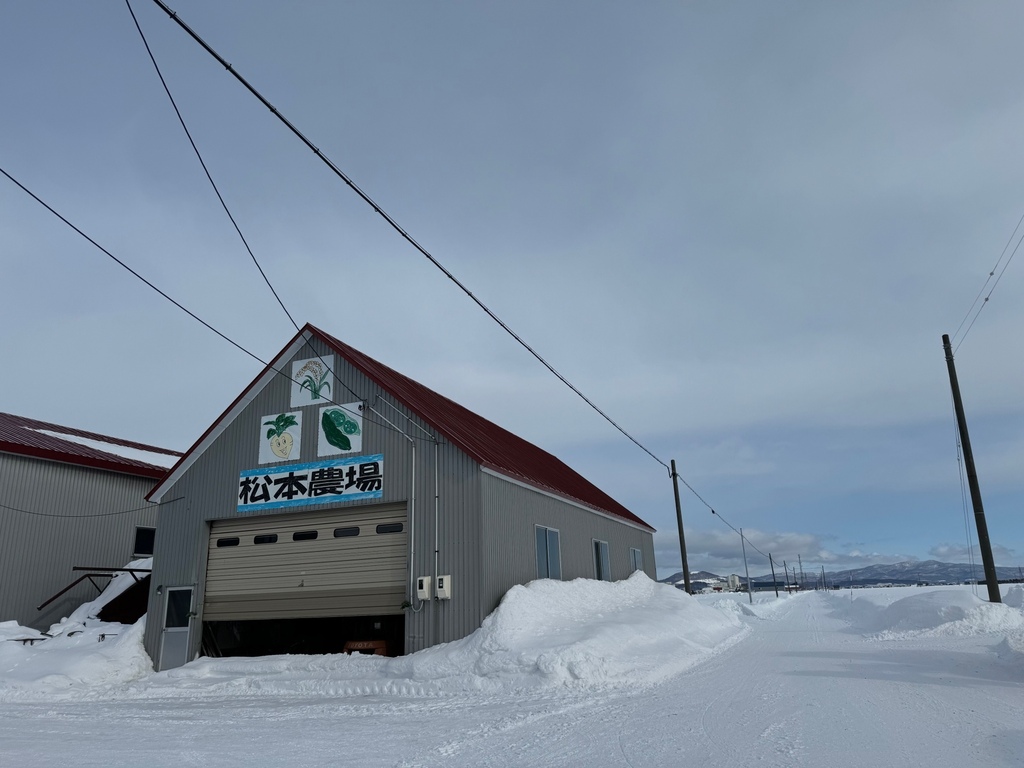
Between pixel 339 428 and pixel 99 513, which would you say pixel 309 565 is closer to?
pixel 339 428

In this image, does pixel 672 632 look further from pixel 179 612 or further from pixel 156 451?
pixel 156 451

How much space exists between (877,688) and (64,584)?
69.1 feet

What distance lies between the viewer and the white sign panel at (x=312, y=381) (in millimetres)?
18312

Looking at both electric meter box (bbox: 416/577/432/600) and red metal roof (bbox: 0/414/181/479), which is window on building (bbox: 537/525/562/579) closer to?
electric meter box (bbox: 416/577/432/600)

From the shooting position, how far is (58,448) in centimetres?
2259

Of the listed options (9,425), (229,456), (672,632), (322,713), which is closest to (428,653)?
(322,713)

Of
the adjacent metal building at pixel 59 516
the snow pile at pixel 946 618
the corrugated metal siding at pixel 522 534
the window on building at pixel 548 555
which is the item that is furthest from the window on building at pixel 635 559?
the adjacent metal building at pixel 59 516

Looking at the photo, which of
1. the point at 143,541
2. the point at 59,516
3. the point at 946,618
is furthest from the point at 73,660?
the point at 946,618

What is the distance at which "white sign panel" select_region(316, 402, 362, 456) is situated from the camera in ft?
58.0

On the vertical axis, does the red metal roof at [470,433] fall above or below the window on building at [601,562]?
above

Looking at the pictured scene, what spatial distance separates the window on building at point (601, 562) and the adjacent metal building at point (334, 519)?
4053mm

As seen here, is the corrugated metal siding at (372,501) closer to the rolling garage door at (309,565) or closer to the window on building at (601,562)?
the rolling garage door at (309,565)

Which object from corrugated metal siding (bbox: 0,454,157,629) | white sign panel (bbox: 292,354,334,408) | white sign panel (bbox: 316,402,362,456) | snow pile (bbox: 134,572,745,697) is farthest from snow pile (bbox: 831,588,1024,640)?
corrugated metal siding (bbox: 0,454,157,629)

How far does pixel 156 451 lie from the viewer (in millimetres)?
29734
